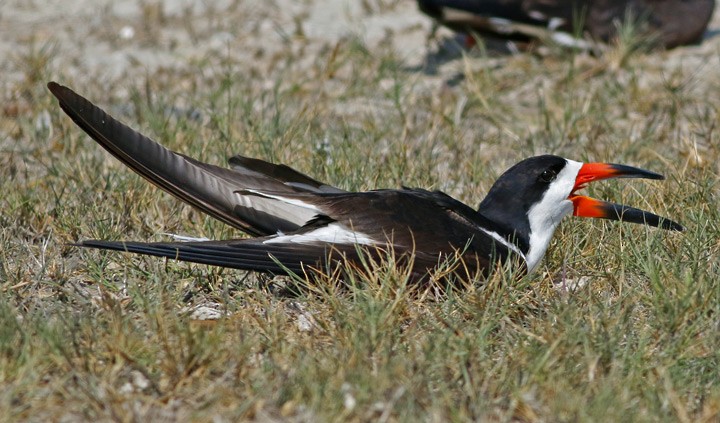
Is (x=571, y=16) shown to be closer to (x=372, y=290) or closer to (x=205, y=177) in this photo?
(x=205, y=177)

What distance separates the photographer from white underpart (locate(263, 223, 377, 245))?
3.48 m

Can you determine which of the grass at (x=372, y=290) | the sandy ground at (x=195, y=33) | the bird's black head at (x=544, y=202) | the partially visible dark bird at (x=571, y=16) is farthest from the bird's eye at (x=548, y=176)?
the partially visible dark bird at (x=571, y=16)

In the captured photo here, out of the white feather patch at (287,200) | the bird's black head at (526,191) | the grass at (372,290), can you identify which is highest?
the white feather patch at (287,200)

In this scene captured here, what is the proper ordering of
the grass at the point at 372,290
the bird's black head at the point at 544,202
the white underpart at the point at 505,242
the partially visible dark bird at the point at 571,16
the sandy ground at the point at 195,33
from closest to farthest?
the grass at the point at 372,290, the white underpart at the point at 505,242, the bird's black head at the point at 544,202, the partially visible dark bird at the point at 571,16, the sandy ground at the point at 195,33

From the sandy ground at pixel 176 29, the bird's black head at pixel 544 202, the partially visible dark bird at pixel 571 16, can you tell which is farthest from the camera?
the sandy ground at pixel 176 29

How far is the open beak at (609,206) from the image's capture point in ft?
12.3

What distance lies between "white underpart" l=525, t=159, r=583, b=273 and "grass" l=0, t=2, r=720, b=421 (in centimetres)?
8

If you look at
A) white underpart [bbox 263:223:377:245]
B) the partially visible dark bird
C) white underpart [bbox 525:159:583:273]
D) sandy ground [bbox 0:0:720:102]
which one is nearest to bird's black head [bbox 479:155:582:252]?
white underpart [bbox 525:159:583:273]

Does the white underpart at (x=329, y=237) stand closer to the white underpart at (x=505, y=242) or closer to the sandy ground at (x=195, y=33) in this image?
the white underpart at (x=505, y=242)

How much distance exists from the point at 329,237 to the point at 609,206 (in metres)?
0.96

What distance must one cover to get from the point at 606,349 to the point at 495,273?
1.90 feet

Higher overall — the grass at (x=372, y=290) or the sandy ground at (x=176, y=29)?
the sandy ground at (x=176, y=29)

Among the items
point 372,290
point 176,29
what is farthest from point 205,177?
point 176,29

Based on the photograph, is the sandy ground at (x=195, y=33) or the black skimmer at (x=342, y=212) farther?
the sandy ground at (x=195, y=33)
